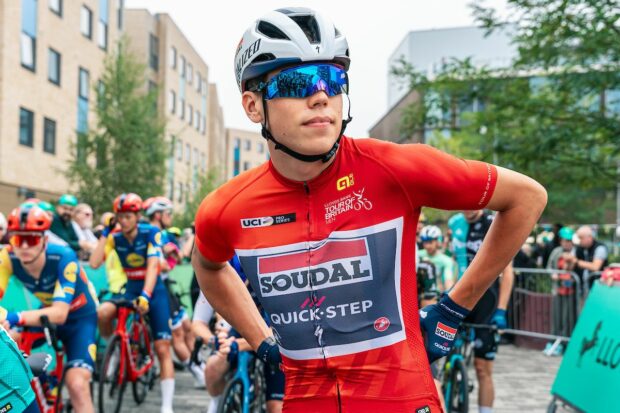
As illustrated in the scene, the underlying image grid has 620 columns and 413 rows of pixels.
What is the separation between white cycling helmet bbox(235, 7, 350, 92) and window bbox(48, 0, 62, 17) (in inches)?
1176

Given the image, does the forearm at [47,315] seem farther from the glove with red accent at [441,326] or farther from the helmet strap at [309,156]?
the glove with red accent at [441,326]

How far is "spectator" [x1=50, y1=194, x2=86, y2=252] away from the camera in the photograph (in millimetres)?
10102

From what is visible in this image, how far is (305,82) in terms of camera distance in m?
2.22

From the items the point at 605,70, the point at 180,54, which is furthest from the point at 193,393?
the point at 180,54

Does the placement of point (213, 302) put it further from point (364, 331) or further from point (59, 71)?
point (59, 71)

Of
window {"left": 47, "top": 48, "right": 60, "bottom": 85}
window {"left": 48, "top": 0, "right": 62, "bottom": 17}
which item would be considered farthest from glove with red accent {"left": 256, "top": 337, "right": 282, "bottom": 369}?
window {"left": 48, "top": 0, "right": 62, "bottom": 17}

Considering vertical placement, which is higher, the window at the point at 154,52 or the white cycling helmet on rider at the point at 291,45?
the window at the point at 154,52

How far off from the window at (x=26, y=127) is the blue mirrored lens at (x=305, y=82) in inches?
1048

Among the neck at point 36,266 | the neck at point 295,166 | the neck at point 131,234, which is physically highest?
the neck at point 295,166

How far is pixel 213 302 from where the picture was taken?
9.39ft

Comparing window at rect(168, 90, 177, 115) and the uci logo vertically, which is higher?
window at rect(168, 90, 177, 115)

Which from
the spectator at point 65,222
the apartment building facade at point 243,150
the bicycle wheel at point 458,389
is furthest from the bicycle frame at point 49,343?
the apartment building facade at point 243,150

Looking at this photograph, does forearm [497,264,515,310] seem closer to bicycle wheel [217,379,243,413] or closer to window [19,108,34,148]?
bicycle wheel [217,379,243,413]

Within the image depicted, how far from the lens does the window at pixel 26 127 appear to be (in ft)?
86.6
